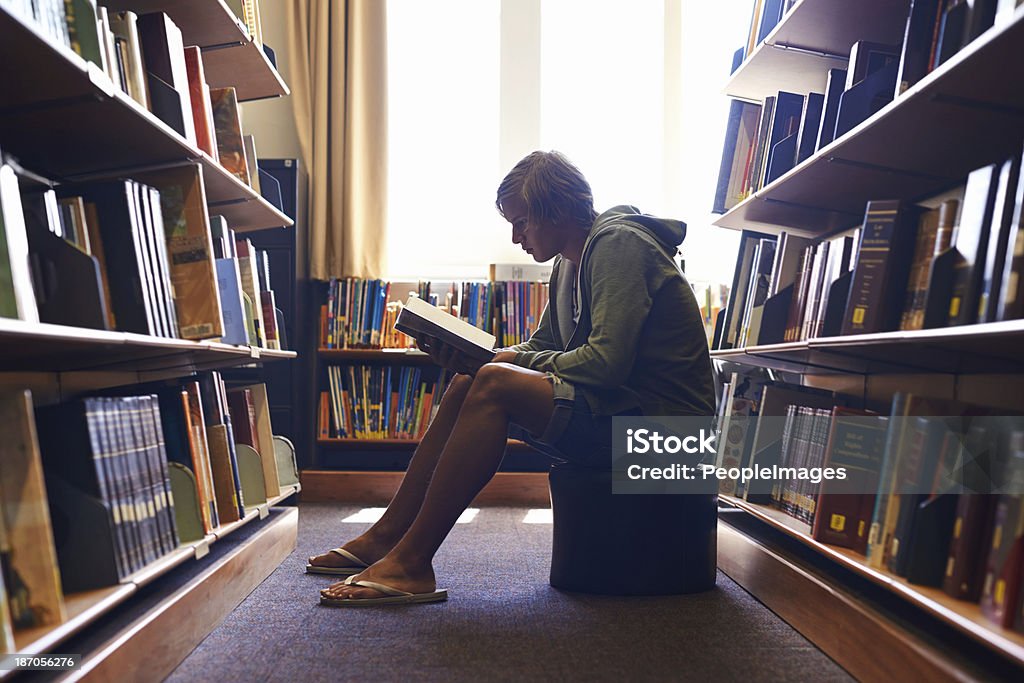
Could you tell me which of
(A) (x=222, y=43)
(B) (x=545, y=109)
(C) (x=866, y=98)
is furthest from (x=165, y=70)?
(B) (x=545, y=109)

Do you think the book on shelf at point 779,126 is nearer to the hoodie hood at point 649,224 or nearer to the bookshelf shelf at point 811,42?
the bookshelf shelf at point 811,42

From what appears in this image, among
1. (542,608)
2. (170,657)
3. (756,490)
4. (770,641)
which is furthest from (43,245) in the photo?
(756,490)

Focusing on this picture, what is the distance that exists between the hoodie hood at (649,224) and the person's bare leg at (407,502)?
0.49 m

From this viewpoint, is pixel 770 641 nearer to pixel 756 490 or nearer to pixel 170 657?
pixel 756 490

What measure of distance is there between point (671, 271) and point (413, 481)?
2.47 ft

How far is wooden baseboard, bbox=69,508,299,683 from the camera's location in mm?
1060

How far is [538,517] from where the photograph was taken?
2.82m

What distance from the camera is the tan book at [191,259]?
4.87 ft

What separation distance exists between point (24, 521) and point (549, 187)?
1290 millimetres

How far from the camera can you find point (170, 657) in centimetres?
123

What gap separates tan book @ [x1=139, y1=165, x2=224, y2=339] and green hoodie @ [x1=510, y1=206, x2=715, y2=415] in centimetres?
68

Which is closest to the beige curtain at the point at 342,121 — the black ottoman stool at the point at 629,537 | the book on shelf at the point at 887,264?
the black ottoman stool at the point at 629,537

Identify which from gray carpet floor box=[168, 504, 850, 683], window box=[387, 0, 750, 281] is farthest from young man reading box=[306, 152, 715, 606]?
window box=[387, 0, 750, 281]

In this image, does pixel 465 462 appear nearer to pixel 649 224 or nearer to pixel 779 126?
pixel 649 224
